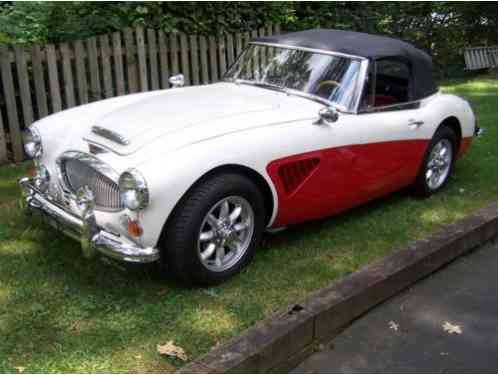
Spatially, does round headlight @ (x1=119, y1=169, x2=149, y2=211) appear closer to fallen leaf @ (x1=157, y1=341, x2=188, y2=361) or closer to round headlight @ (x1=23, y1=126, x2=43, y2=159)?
fallen leaf @ (x1=157, y1=341, x2=188, y2=361)

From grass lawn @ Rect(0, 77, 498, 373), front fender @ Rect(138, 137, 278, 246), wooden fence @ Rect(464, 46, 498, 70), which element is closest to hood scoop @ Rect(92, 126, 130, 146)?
front fender @ Rect(138, 137, 278, 246)

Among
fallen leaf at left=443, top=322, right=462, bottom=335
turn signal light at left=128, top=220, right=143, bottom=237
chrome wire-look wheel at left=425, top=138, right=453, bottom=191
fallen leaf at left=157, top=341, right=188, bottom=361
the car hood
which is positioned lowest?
fallen leaf at left=443, top=322, right=462, bottom=335

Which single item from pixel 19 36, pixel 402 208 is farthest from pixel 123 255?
pixel 19 36

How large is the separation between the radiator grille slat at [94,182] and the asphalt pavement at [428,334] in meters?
1.50

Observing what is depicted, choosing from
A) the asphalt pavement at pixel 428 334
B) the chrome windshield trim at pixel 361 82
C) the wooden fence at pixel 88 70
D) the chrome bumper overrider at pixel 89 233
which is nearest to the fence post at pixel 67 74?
the wooden fence at pixel 88 70

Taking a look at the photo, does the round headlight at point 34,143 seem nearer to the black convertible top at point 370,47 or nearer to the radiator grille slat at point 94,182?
the radiator grille slat at point 94,182

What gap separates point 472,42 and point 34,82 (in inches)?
452

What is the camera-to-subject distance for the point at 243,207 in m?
4.00

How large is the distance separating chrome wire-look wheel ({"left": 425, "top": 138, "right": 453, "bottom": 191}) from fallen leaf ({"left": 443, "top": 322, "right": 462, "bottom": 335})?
2006mm

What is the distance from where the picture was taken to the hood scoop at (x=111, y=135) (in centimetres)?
380

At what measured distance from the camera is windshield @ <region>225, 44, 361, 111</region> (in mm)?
4746

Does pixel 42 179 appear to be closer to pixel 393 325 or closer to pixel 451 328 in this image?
pixel 393 325

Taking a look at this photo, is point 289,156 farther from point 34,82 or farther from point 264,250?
point 34,82

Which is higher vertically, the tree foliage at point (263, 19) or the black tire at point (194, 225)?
the tree foliage at point (263, 19)
